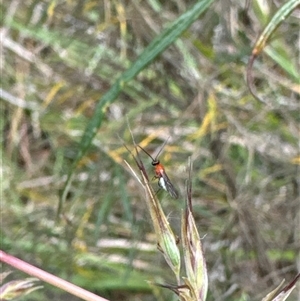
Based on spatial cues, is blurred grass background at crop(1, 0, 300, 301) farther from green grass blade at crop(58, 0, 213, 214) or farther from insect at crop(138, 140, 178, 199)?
insect at crop(138, 140, 178, 199)

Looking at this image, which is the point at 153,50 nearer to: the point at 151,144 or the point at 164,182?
the point at 164,182

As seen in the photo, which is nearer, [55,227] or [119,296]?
[55,227]

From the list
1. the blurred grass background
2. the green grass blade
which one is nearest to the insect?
the green grass blade

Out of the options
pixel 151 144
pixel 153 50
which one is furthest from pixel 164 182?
pixel 151 144

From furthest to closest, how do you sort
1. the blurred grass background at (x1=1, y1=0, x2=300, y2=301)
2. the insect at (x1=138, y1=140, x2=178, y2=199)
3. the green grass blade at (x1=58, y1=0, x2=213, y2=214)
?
the blurred grass background at (x1=1, y1=0, x2=300, y2=301) < the green grass blade at (x1=58, y1=0, x2=213, y2=214) < the insect at (x1=138, y1=140, x2=178, y2=199)

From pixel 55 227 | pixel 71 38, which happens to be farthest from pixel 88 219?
pixel 71 38

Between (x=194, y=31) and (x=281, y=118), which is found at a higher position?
(x=194, y=31)

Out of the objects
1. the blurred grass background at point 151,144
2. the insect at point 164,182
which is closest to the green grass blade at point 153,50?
the insect at point 164,182

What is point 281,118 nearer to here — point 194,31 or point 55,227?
point 194,31

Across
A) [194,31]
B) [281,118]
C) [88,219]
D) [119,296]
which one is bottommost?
[119,296]
